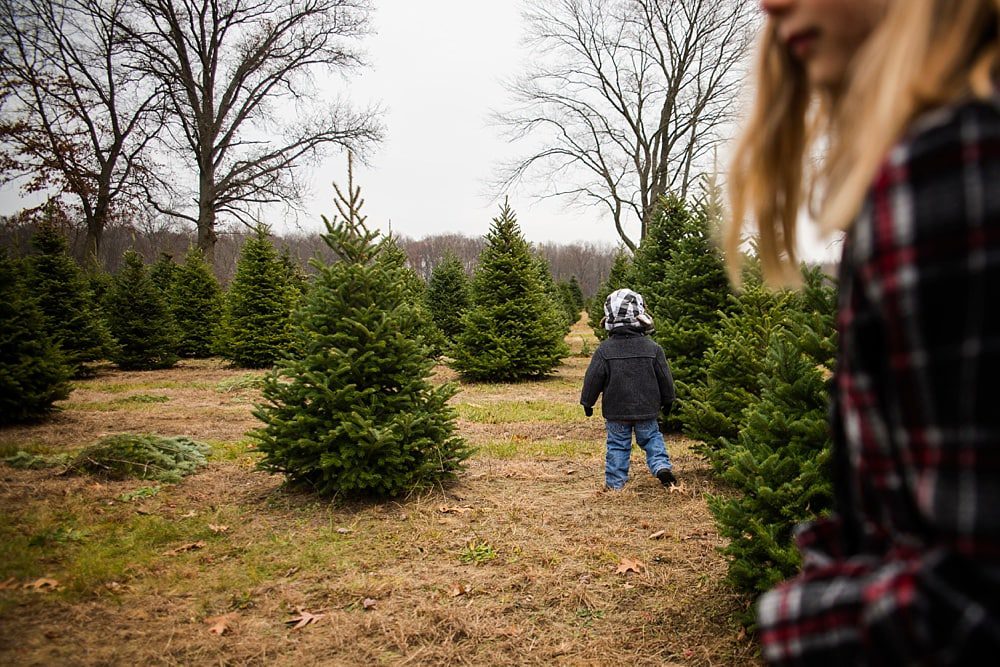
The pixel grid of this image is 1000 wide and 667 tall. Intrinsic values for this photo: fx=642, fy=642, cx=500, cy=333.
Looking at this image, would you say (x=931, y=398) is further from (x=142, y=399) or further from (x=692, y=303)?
(x=142, y=399)

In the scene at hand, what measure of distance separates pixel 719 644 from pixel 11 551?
15.6ft

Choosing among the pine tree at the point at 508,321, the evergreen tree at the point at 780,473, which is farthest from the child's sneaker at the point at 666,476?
the pine tree at the point at 508,321

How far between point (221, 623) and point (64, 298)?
14.2 meters

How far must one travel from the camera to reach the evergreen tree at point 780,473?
337 centimetres

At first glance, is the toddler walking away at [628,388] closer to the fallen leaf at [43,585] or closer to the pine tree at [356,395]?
the pine tree at [356,395]

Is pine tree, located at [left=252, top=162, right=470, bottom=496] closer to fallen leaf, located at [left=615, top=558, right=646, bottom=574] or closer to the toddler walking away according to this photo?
the toddler walking away

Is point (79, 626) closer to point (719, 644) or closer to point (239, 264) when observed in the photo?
point (719, 644)

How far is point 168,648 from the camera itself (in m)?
3.52

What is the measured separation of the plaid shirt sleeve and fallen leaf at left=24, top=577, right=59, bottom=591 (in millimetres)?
4790

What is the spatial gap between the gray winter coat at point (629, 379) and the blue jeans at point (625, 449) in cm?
11

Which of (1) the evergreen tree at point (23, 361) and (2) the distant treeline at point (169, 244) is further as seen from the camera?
(2) the distant treeline at point (169, 244)

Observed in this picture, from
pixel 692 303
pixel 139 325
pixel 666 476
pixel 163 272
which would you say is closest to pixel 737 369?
pixel 666 476

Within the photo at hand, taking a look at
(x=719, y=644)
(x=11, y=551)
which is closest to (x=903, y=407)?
(x=719, y=644)

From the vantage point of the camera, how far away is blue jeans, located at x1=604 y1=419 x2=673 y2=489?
6531mm
